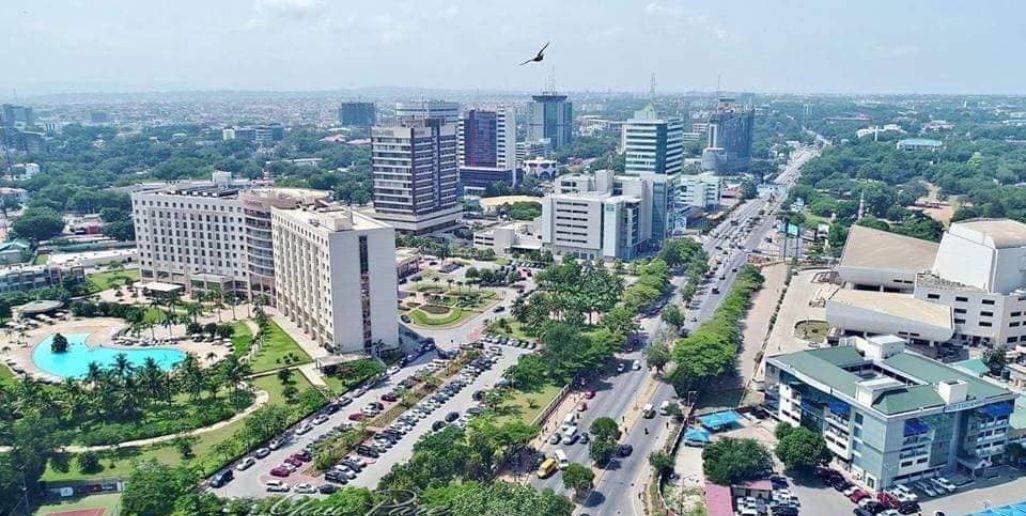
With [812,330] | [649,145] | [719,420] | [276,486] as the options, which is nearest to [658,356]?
[719,420]

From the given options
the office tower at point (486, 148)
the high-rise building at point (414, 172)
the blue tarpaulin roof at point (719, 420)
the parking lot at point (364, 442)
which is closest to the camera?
the parking lot at point (364, 442)

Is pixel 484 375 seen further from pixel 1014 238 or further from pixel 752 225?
pixel 752 225

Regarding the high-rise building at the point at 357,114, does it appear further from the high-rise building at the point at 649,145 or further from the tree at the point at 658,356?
the tree at the point at 658,356

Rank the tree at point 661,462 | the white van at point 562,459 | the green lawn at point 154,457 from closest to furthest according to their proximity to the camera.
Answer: the green lawn at point 154,457 < the tree at point 661,462 < the white van at point 562,459

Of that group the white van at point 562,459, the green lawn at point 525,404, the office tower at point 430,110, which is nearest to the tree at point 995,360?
the green lawn at point 525,404

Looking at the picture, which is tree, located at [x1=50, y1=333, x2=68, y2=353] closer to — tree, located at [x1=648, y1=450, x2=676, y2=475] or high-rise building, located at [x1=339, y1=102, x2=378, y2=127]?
tree, located at [x1=648, y1=450, x2=676, y2=475]

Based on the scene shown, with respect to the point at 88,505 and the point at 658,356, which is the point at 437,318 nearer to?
the point at 658,356

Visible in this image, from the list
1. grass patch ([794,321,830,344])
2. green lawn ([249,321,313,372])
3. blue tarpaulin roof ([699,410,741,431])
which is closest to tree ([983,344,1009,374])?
grass patch ([794,321,830,344])

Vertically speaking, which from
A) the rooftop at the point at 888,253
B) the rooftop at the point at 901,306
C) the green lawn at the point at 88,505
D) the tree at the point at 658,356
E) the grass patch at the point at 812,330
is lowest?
the grass patch at the point at 812,330
